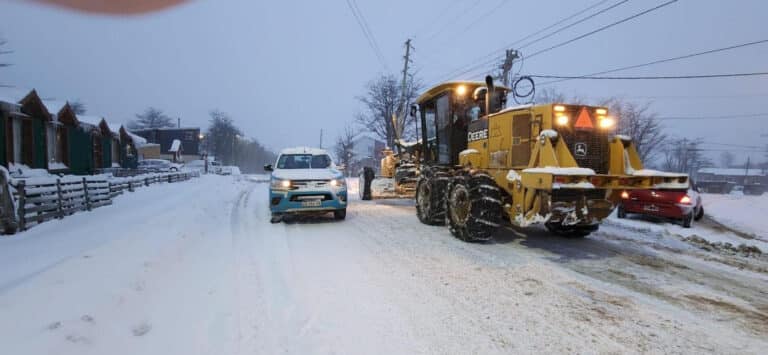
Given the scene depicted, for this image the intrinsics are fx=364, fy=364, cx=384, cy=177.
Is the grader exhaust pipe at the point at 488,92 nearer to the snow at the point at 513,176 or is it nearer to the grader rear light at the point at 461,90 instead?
the grader rear light at the point at 461,90

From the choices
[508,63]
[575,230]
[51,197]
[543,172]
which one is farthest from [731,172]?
[51,197]

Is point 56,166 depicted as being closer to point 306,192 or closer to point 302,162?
point 302,162

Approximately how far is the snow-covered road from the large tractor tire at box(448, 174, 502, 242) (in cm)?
29

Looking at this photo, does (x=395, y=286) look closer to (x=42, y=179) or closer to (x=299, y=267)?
(x=299, y=267)

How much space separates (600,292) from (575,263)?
49.0 inches

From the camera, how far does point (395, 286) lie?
4277 mm

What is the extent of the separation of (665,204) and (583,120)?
21.5 feet

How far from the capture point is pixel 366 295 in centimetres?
397

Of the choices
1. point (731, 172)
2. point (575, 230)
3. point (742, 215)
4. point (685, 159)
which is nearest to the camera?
point (575, 230)

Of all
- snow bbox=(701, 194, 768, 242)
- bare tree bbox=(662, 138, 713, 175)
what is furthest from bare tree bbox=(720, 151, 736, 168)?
snow bbox=(701, 194, 768, 242)

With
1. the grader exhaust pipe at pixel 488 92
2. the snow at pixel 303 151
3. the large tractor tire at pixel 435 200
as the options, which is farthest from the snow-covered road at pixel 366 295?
the snow at pixel 303 151

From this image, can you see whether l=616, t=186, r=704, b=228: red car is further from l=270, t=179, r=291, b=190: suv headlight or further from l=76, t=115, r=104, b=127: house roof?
l=76, t=115, r=104, b=127: house roof

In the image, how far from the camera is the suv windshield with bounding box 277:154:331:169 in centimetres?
955

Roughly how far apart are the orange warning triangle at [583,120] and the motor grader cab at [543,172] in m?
0.02
